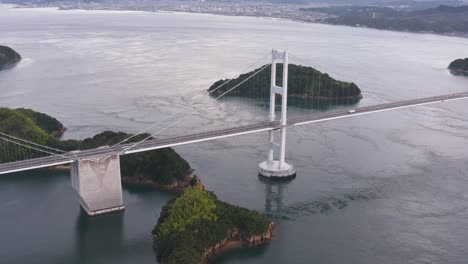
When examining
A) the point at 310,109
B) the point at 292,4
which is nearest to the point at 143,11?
the point at 292,4

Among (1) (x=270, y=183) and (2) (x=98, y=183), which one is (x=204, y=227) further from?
(1) (x=270, y=183)

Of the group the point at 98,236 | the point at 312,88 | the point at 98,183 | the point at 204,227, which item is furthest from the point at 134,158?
the point at 312,88

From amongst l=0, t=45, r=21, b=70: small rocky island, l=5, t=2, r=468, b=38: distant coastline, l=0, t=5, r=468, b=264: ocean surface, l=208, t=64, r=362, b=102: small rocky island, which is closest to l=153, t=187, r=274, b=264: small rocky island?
l=0, t=5, r=468, b=264: ocean surface

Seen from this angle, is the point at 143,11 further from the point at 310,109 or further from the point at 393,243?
the point at 393,243

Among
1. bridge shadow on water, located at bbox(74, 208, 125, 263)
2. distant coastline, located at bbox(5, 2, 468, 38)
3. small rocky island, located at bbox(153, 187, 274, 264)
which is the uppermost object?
distant coastline, located at bbox(5, 2, 468, 38)

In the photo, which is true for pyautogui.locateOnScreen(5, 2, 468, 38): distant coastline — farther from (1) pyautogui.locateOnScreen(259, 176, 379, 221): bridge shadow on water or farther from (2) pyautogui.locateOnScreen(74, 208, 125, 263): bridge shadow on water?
(2) pyautogui.locateOnScreen(74, 208, 125, 263): bridge shadow on water

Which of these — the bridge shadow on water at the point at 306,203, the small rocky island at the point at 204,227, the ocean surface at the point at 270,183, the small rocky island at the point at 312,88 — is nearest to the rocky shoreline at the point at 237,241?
the small rocky island at the point at 204,227

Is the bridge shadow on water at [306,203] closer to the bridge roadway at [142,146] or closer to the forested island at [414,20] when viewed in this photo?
the bridge roadway at [142,146]

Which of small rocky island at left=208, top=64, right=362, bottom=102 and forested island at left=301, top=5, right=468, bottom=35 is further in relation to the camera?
forested island at left=301, top=5, right=468, bottom=35
